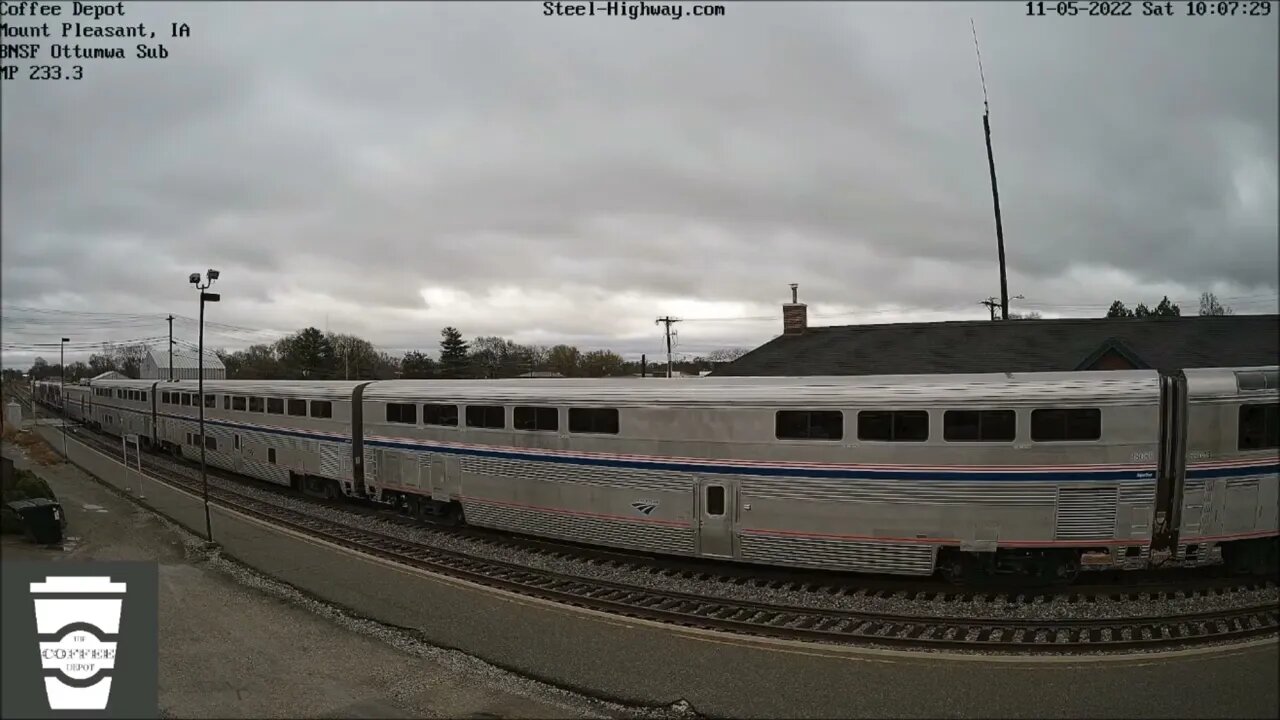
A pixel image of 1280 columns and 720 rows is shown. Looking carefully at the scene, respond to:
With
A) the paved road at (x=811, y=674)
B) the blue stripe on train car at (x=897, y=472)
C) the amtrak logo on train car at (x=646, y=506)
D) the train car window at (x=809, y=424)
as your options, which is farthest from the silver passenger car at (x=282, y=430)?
the train car window at (x=809, y=424)

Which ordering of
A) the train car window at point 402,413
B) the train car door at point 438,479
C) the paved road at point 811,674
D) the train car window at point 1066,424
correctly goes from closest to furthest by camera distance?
the paved road at point 811,674
the train car window at point 1066,424
the train car door at point 438,479
the train car window at point 402,413

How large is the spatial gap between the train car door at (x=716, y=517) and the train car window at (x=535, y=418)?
3.28 metres

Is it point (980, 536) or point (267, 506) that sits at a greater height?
point (980, 536)

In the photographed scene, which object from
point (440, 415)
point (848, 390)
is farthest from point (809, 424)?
point (440, 415)

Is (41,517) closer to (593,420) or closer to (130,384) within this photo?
(593,420)

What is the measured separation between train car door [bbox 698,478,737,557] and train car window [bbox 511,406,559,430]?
10.8ft

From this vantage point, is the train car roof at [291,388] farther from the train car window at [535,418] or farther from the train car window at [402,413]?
the train car window at [535,418]

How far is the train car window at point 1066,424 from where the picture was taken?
28.8ft

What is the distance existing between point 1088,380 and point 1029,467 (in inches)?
59.0

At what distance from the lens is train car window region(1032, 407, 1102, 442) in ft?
28.8

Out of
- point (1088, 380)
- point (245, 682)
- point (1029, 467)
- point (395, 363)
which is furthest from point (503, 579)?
point (395, 363)

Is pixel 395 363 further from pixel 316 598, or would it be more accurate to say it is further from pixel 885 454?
pixel 885 454

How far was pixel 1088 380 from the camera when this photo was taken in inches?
350

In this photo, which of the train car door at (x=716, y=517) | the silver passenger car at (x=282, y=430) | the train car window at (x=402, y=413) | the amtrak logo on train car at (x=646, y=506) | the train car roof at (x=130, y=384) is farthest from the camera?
the train car roof at (x=130, y=384)
